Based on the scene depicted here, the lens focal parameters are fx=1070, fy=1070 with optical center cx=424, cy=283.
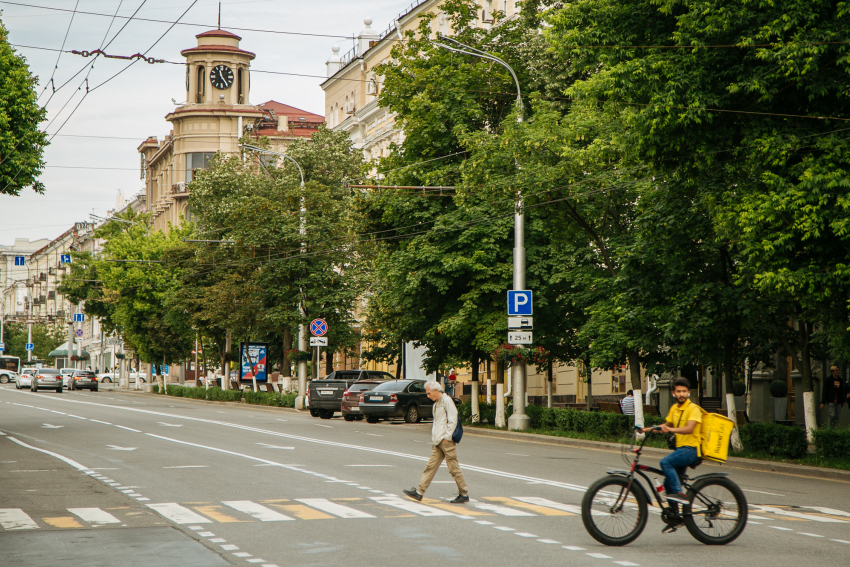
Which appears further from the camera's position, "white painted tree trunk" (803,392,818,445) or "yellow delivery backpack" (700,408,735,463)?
"white painted tree trunk" (803,392,818,445)

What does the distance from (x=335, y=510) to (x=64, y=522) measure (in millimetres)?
2961

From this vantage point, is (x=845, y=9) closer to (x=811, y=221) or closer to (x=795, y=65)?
(x=795, y=65)

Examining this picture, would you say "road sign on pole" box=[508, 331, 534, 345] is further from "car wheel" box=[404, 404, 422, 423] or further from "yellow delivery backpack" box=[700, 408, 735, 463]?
"yellow delivery backpack" box=[700, 408, 735, 463]

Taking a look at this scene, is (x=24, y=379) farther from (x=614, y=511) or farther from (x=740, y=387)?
(x=614, y=511)

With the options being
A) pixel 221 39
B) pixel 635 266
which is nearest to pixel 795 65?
pixel 635 266


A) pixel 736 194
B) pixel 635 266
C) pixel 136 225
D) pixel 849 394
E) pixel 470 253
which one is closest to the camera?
pixel 736 194

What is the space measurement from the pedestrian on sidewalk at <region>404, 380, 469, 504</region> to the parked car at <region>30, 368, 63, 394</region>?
5813cm

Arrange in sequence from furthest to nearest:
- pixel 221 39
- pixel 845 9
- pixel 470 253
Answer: pixel 221 39 → pixel 470 253 → pixel 845 9

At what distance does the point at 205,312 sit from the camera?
4931 cm

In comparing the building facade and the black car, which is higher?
the building facade

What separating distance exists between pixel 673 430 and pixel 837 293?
7527mm

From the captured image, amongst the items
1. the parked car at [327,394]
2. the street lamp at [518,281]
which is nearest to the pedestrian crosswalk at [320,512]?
the street lamp at [518,281]

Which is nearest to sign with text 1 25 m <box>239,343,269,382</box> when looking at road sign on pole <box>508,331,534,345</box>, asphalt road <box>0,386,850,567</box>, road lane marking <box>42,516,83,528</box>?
road sign on pole <box>508,331,534,345</box>

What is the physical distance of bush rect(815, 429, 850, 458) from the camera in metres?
18.9
